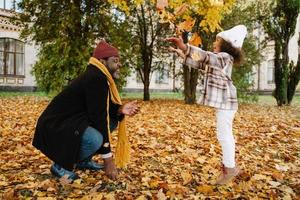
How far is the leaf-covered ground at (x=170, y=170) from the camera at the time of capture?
4434 millimetres

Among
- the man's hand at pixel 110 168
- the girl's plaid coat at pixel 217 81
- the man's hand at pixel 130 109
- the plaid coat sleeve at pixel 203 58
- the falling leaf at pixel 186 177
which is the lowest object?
the falling leaf at pixel 186 177

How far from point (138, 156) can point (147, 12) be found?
17319mm

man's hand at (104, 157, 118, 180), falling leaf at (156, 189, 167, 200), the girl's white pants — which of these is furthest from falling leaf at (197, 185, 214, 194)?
man's hand at (104, 157, 118, 180)

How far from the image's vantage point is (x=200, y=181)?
4965 millimetres

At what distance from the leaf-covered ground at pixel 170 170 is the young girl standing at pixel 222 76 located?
49 centimetres

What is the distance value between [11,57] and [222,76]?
2738 centimetres

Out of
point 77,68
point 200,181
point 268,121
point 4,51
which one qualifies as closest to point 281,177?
point 200,181

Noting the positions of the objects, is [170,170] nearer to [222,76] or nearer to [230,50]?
[222,76]

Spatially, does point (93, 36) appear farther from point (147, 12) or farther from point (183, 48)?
point (183, 48)

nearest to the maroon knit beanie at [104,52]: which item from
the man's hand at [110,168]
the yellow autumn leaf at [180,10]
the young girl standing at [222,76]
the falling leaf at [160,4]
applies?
the young girl standing at [222,76]

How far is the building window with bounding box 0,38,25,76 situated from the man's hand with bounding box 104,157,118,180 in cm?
2608

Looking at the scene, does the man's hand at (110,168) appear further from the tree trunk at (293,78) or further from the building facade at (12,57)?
the building facade at (12,57)

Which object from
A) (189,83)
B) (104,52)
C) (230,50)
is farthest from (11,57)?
(230,50)

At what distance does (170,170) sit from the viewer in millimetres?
5457
